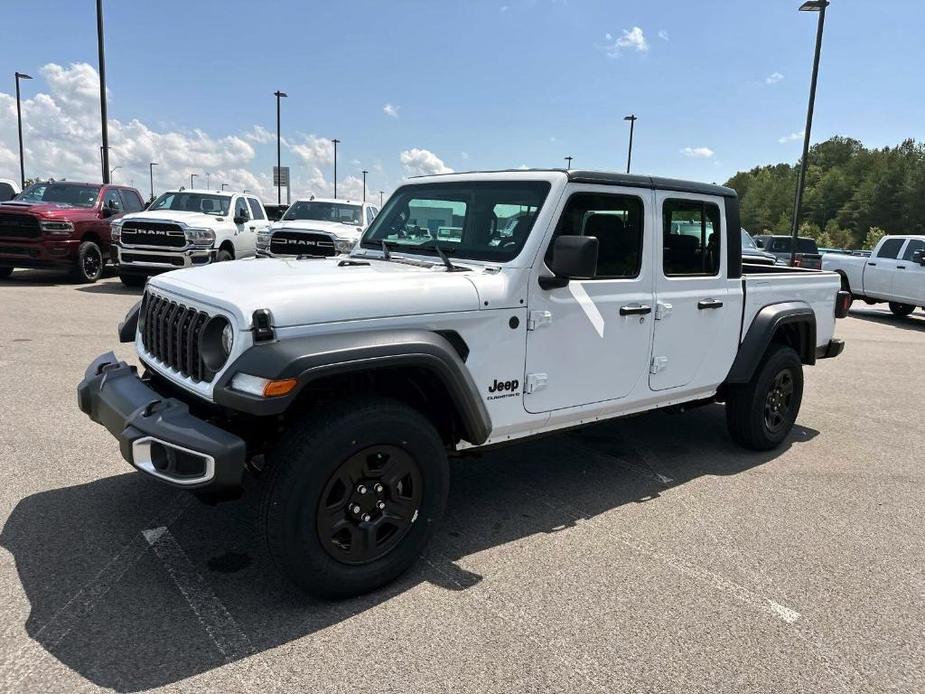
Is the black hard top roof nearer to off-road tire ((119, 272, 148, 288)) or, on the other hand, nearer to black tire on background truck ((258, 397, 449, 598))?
black tire on background truck ((258, 397, 449, 598))

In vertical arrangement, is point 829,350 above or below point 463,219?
below

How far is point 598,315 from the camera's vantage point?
12.6 feet

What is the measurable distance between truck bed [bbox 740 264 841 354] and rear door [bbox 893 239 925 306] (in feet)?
32.5

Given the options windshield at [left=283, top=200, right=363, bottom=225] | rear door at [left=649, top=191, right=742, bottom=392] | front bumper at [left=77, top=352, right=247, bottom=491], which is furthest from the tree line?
front bumper at [left=77, top=352, right=247, bottom=491]

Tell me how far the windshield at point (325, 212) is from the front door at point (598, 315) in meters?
9.93

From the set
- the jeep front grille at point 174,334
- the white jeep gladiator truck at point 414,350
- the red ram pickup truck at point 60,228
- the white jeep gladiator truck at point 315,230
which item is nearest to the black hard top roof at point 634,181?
the white jeep gladiator truck at point 414,350

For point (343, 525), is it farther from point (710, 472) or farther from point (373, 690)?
point (710, 472)

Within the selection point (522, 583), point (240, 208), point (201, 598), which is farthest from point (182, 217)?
point (522, 583)

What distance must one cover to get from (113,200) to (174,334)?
522 inches

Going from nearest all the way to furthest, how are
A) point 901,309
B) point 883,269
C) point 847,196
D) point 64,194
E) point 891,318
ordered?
point 64,194, point 883,269, point 891,318, point 901,309, point 847,196

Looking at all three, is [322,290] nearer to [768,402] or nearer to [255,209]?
[768,402]

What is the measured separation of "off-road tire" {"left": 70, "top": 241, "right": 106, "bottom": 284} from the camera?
44.1ft

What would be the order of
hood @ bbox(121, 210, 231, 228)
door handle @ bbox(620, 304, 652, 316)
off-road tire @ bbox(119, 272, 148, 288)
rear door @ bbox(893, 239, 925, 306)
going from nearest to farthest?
door handle @ bbox(620, 304, 652, 316)
hood @ bbox(121, 210, 231, 228)
off-road tire @ bbox(119, 272, 148, 288)
rear door @ bbox(893, 239, 925, 306)

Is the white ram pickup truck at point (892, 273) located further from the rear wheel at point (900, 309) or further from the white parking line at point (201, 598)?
the white parking line at point (201, 598)
